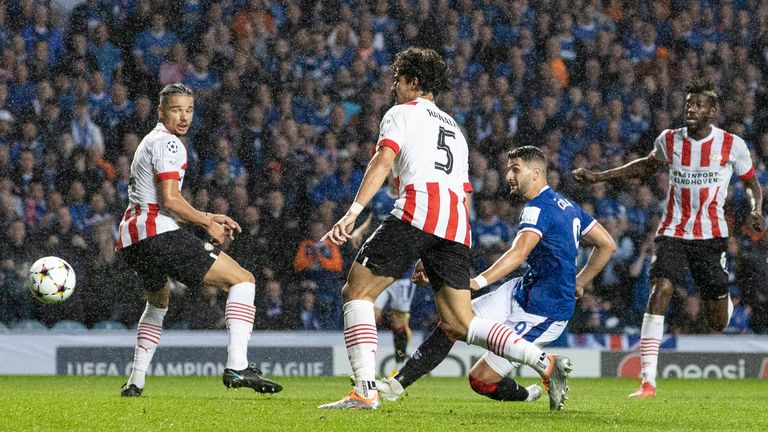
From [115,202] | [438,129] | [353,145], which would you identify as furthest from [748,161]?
[115,202]

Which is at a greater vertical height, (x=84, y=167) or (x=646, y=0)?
(x=646, y=0)

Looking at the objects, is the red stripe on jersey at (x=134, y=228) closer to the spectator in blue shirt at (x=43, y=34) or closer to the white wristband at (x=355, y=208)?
the white wristband at (x=355, y=208)

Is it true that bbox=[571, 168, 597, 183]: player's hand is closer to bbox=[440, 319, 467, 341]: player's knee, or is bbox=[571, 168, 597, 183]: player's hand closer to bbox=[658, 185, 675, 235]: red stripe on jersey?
bbox=[658, 185, 675, 235]: red stripe on jersey

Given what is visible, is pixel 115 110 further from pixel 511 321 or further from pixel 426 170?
pixel 426 170

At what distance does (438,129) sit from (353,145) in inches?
312

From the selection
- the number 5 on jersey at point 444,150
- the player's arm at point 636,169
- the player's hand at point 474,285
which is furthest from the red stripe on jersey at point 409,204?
the player's arm at point 636,169

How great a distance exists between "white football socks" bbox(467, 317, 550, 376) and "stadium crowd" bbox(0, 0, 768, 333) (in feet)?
22.4

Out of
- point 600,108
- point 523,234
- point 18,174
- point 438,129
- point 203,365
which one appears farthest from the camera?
point 600,108

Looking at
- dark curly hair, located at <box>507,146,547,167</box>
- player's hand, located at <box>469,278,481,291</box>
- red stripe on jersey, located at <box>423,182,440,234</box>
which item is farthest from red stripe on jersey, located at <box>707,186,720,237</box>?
red stripe on jersey, located at <box>423,182,440,234</box>

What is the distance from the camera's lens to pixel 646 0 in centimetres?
1766

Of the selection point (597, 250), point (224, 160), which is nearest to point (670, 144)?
point (597, 250)

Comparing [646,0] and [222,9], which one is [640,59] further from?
[222,9]

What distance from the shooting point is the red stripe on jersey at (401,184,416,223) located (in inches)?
259

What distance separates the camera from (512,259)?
7434 mm
